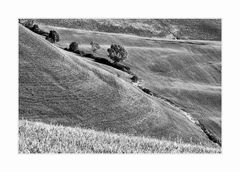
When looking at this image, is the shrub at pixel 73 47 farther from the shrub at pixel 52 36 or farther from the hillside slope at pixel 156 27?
the hillside slope at pixel 156 27

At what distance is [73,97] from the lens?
89.4 feet

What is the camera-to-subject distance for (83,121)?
87.7 feet

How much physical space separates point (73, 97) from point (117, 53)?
28.1 metres

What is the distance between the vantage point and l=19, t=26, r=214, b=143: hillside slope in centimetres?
2519

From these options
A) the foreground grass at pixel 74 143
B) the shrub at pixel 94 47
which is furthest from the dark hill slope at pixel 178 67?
the foreground grass at pixel 74 143

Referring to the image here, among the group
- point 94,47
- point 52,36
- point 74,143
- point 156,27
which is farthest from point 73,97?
point 156,27

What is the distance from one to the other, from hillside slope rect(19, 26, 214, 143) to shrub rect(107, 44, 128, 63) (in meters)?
17.7

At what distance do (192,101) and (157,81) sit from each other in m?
5.43

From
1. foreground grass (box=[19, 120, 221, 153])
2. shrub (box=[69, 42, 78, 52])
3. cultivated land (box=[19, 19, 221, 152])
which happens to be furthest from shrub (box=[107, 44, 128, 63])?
foreground grass (box=[19, 120, 221, 153])

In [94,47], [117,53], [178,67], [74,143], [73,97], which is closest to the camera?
[74,143]

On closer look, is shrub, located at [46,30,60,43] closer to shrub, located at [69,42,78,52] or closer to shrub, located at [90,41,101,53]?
shrub, located at [69,42,78,52]

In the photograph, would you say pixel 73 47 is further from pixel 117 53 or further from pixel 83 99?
pixel 83 99
